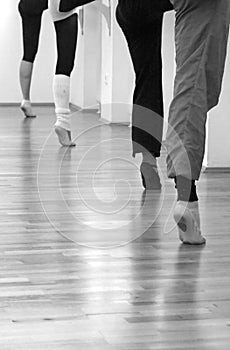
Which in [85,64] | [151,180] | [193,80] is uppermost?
[193,80]

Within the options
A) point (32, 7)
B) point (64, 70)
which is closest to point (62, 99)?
point (64, 70)

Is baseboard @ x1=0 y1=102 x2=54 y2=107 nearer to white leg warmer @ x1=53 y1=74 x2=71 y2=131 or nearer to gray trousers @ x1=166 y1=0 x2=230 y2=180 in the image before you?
white leg warmer @ x1=53 y1=74 x2=71 y2=131

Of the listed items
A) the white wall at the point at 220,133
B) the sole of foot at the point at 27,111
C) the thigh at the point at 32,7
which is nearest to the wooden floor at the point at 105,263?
the white wall at the point at 220,133

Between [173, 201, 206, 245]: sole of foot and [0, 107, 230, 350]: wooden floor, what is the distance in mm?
32

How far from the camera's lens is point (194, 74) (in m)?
2.63

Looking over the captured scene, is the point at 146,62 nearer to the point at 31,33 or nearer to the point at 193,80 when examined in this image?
the point at 193,80

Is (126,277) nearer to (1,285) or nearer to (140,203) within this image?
(1,285)

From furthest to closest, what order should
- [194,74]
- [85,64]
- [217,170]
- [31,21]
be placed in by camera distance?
[85,64]
[31,21]
[217,170]
[194,74]

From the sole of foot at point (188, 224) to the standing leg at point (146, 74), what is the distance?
78 cm

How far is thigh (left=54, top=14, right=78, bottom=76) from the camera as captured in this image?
4789 millimetres

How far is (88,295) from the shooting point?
219 centimetres

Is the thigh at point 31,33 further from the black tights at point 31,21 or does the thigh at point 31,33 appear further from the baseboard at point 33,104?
the baseboard at point 33,104

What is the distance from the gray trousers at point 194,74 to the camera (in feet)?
8.55

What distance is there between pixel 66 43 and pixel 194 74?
225 cm
